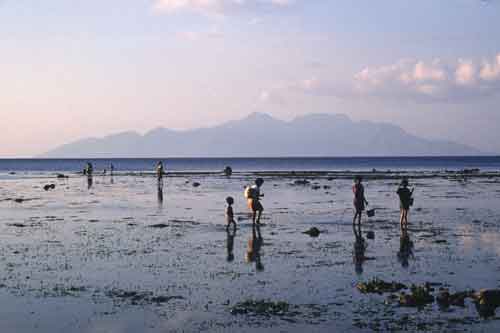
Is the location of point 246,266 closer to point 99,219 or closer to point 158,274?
point 158,274

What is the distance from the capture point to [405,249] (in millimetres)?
20328

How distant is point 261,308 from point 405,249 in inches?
354

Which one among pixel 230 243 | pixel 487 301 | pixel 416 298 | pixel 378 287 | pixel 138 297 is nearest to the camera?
pixel 487 301

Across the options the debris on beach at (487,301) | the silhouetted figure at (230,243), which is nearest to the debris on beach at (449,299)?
the debris on beach at (487,301)

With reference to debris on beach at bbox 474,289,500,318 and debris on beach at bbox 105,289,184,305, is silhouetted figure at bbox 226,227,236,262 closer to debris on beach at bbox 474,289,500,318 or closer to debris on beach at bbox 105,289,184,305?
debris on beach at bbox 105,289,184,305

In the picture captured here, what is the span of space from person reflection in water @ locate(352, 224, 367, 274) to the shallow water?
6.8 inches

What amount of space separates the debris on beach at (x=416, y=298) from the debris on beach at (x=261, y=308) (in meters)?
2.52

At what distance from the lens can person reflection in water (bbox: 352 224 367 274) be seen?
56.6 ft

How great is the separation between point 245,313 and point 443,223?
18234 mm

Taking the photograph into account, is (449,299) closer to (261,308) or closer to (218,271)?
(261,308)

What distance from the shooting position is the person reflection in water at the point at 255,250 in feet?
58.2

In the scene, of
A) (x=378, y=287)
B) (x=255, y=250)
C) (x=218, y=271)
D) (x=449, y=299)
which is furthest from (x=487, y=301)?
(x=255, y=250)

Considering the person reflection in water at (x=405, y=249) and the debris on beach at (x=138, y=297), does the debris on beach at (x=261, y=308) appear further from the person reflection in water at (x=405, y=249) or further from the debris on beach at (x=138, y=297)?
the person reflection in water at (x=405, y=249)

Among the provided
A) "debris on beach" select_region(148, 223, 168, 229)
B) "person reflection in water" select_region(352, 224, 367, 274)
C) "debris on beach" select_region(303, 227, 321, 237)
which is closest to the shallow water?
"debris on beach" select_region(148, 223, 168, 229)
